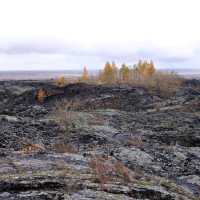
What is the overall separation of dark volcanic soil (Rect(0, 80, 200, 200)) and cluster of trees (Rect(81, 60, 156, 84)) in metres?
55.9

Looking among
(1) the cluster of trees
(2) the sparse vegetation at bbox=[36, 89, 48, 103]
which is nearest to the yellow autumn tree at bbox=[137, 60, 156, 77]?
(1) the cluster of trees

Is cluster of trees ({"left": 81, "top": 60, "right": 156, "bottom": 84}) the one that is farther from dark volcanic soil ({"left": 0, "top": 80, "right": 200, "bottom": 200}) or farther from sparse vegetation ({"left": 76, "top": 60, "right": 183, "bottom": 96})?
dark volcanic soil ({"left": 0, "top": 80, "right": 200, "bottom": 200})

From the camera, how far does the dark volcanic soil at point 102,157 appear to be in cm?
1442

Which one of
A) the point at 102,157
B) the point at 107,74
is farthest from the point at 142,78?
the point at 102,157

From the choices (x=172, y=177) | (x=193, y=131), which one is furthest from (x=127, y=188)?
(x=193, y=131)

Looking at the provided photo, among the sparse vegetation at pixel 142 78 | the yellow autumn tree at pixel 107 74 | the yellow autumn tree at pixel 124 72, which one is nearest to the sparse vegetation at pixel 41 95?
the sparse vegetation at pixel 142 78

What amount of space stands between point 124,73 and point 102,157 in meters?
95.8

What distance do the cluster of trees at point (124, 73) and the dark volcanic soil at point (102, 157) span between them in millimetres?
55857

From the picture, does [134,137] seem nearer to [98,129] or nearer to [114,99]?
[98,129]

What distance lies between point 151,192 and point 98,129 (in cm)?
1572

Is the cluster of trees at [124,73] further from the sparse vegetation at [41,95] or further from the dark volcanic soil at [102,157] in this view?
the dark volcanic soil at [102,157]

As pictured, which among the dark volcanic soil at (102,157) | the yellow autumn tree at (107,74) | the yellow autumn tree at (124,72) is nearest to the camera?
the dark volcanic soil at (102,157)

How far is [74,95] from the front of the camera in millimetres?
67375

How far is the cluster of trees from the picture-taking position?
10400 cm
